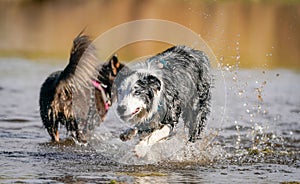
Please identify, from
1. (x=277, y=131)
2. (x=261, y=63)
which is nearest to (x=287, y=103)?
(x=277, y=131)

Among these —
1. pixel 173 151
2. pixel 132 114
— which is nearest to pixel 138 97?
pixel 132 114

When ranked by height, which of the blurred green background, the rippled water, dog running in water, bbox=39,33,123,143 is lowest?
the rippled water

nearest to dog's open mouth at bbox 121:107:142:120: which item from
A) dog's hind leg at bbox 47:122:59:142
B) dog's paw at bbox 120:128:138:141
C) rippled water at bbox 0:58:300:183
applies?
dog's paw at bbox 120:128:138:141

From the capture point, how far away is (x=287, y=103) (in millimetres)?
12281

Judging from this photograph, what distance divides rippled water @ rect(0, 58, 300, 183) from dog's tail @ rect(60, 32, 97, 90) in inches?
31.1

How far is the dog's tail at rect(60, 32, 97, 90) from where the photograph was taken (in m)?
7.94

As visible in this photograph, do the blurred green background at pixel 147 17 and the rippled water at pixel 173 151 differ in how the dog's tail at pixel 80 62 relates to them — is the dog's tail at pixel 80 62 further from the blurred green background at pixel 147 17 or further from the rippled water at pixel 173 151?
the blurred green background at pixel 147 17

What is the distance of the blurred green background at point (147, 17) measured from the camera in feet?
56.2

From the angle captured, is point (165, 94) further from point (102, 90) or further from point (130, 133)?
point (102, 90)

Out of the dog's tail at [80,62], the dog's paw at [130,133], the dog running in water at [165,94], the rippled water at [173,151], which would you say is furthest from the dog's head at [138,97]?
the dog's tail at [80,62]

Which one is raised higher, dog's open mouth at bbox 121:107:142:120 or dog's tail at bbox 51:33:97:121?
dog's tail at bbox 51:33:97:121

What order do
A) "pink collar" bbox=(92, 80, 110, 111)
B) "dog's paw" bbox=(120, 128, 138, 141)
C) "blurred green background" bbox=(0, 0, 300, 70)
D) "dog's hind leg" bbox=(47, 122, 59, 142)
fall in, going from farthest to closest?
"blurred green background" bbox=(0, 0, 300, 70) → "pink collar" bbox=(92, 80, 110, 111) → "dog's hind leg" bbox=(47, 122, 59, 142) → "dog's paw" bbox=(120, 128, 138, 141)

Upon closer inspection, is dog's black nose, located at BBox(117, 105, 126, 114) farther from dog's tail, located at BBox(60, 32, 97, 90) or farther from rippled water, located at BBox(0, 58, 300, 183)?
dog's tail, located at BBox(60, 32, 97, 90)

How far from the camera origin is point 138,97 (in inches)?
262
